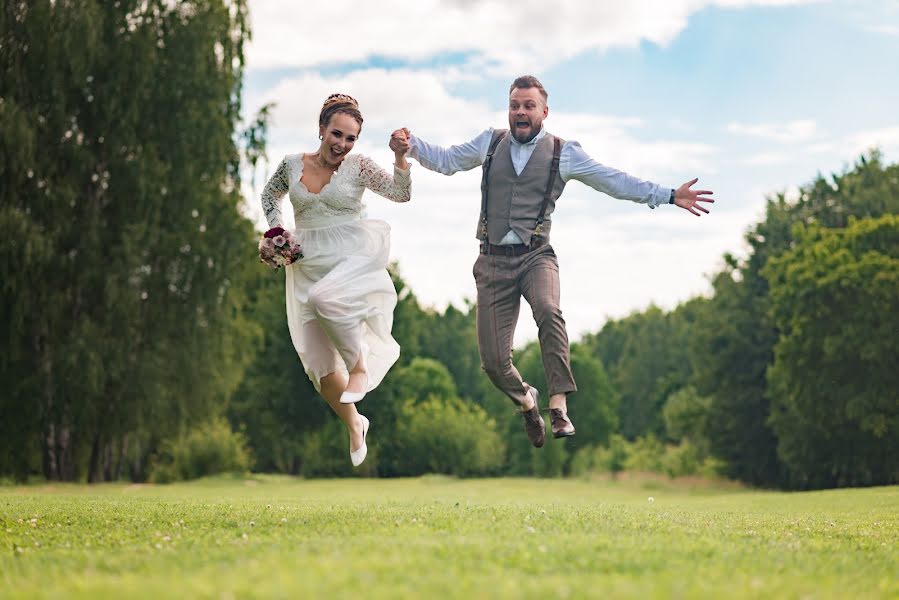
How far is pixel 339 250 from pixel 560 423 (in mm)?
2429

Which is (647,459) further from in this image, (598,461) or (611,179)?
(611,179)

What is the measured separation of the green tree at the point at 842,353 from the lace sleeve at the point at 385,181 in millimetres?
28375

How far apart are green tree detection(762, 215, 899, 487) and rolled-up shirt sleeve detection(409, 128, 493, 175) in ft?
90.8

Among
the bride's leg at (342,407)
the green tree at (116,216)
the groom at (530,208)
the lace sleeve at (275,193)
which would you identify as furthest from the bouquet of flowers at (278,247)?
the green tree at (116,216)

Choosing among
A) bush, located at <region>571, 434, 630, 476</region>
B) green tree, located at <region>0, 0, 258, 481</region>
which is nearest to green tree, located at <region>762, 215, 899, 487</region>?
green tree, located at <region>0, 0, 258, 481</region>

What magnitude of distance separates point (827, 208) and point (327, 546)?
43856 mm

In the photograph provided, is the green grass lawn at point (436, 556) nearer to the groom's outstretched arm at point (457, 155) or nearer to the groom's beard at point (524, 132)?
the groom's outstretched arm at point (457, 155)

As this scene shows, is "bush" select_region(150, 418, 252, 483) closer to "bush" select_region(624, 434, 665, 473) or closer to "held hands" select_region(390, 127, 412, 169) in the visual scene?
"bush" select_region(624, 434, 665, 473)

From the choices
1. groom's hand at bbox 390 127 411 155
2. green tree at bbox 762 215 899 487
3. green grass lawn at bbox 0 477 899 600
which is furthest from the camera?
green tree at bbox 762 215 899 487

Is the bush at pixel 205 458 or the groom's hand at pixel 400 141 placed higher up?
the groom's hand at pixel 400 141

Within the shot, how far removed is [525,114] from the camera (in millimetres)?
9398

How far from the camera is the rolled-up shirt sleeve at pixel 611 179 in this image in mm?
9367

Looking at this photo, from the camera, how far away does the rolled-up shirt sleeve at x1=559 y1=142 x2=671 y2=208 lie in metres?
9.37

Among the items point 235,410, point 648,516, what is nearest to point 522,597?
point 648,516
